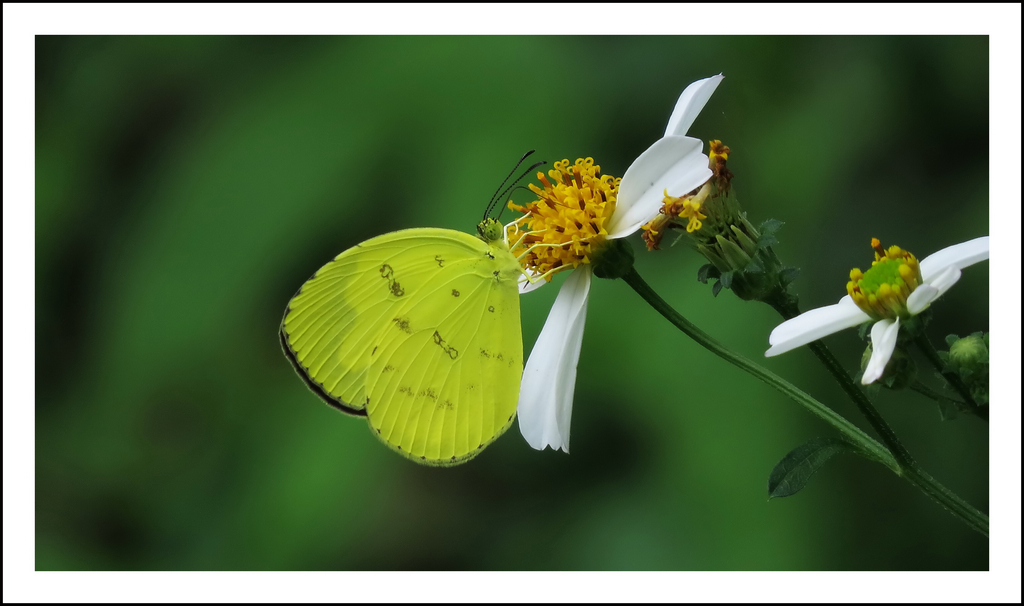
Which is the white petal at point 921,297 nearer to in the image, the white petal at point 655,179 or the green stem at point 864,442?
the green stem at point 864,442

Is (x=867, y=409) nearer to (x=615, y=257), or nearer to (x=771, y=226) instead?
(x=771, y=226)

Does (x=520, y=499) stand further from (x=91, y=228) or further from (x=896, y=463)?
(x=91, y=228)

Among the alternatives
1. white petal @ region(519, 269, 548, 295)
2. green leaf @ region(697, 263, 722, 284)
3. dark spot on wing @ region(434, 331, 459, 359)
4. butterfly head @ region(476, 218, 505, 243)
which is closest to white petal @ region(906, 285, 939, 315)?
green leaf @ region(697, 263, 722, 284)

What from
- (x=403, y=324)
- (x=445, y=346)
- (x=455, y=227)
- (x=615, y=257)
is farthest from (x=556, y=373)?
(x=455, y=227)

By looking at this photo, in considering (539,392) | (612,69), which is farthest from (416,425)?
(612,69)

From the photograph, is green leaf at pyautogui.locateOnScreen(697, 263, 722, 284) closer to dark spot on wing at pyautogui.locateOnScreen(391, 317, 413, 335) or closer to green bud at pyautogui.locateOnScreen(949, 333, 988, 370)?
green bud at pyautogui.locateOnScreen(949, 333, 988, 370)

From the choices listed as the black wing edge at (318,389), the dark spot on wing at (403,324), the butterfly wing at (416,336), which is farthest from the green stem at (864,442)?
the black wing edge at (318,389)
